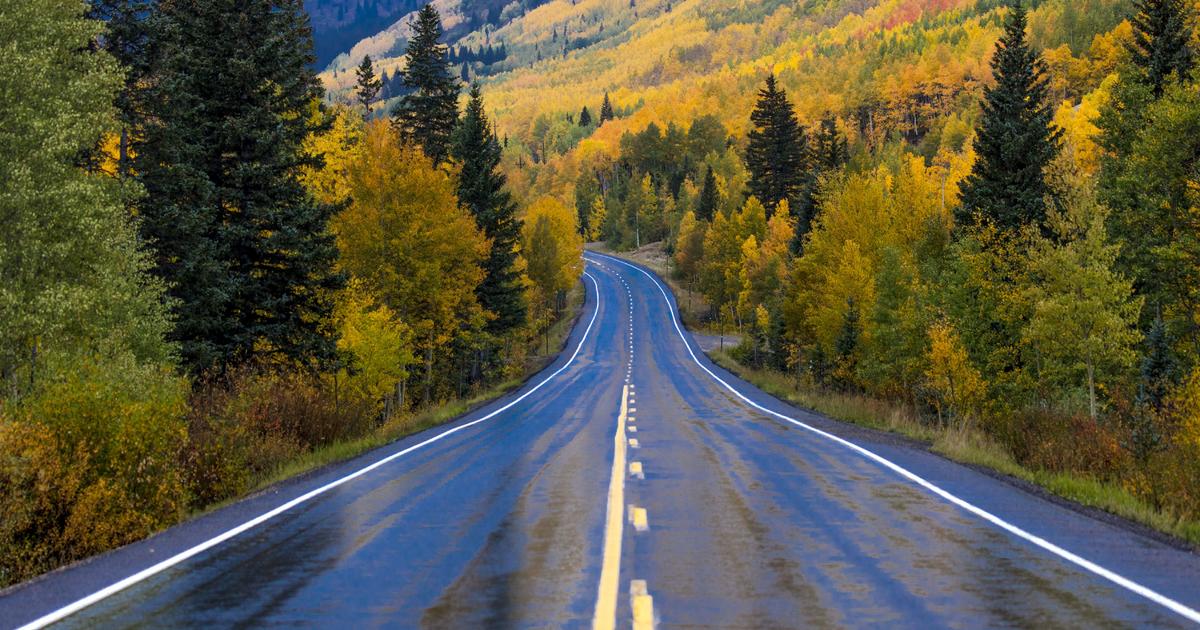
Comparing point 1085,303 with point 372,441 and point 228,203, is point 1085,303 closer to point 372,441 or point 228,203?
point 372,441

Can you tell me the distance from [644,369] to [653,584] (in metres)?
52.4

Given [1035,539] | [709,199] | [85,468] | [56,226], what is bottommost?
[1035,539]

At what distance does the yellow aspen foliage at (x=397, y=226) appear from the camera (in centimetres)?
3644

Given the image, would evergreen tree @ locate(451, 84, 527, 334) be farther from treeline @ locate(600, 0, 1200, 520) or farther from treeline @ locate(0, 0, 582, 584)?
treeline @ locate(600, 0, 1200, 520)

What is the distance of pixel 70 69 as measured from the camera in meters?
23.4

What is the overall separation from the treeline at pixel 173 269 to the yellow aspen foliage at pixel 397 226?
94 millimetres

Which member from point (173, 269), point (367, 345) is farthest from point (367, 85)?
point (173, 269)

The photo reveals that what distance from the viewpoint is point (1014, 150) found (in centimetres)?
4053

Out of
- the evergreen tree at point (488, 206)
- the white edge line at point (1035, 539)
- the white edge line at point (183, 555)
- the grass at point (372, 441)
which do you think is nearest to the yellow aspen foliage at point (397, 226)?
the grass at point (372, 441)

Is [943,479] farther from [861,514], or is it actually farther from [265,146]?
[265,146]

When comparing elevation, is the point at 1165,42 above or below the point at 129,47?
above

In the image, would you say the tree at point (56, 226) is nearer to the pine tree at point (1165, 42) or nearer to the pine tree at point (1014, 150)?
the pine tree at point (1014, 150)

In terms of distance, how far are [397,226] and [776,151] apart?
6483 centimetres

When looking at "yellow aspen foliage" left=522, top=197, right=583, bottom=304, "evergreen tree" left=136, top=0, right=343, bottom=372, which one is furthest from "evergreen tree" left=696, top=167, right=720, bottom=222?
"evergreen tree" left=136, top=0, right=343, bottom=372
